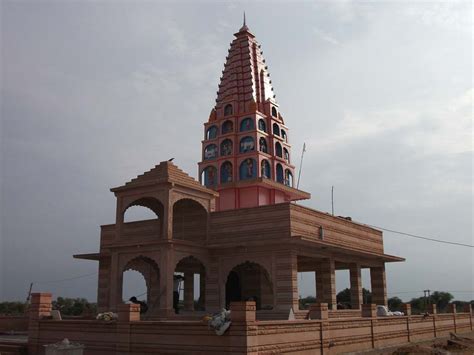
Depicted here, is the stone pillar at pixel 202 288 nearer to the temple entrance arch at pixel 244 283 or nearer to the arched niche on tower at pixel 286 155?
the temple entrance arch at pixel 244 283

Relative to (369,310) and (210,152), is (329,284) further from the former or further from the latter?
(210,152)

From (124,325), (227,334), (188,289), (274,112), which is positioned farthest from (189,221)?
(274,112)

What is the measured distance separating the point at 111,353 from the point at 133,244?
6.08 metres

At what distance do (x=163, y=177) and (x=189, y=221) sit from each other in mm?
3766

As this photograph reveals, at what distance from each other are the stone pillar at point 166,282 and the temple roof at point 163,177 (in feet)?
9.29

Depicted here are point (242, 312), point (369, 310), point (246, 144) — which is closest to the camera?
point (242, 312)

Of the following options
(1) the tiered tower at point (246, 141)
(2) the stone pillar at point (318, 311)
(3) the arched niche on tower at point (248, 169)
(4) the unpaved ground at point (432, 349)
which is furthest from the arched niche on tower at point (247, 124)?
(2) the stone pillar at point (318, 311)

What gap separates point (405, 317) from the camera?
74.7 feet

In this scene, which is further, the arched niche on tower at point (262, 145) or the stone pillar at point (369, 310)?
the arched niche on tower at point (262, 145)

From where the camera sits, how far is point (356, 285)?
26188 millimetres

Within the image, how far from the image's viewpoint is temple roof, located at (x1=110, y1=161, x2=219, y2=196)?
2136 centimetres

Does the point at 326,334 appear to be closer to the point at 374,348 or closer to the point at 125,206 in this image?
the point at 374,348

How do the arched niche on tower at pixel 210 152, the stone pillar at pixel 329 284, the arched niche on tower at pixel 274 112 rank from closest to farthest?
the stone pillar at pixel 329 284, the arched niche on tower at pixel 210 152, the arched niche on tower at pixel 274 112

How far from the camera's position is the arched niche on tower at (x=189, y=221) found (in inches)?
940
